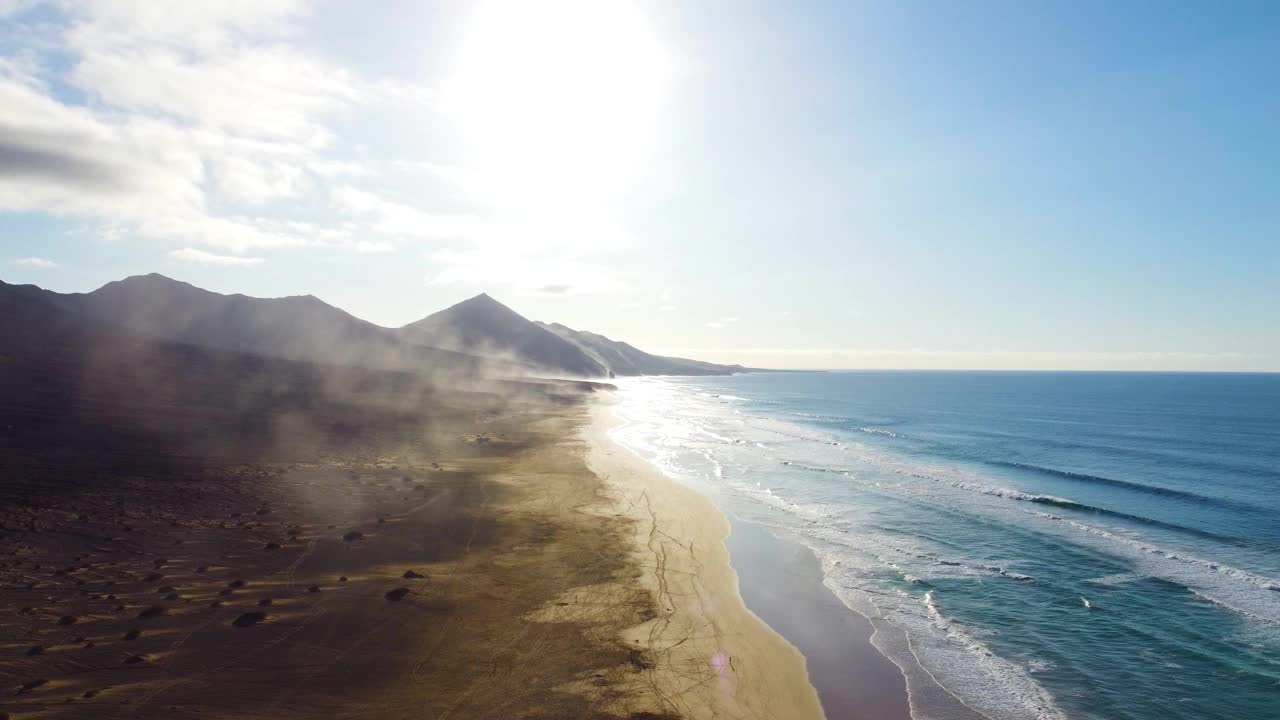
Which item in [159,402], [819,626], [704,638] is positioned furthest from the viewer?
[159,402]

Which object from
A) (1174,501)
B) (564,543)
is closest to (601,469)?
(564,543)

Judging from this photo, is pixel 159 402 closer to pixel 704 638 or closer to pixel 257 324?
pixel 704 638

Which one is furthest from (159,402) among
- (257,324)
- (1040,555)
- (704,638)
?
(257,324)

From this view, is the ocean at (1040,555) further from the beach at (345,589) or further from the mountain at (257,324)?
the mountain at (257,324)

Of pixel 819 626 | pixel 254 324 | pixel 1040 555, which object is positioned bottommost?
pixel 819 626

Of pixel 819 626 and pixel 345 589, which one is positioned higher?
pixel 345 589

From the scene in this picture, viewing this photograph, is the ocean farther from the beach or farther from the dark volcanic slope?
the dark volcanic slope

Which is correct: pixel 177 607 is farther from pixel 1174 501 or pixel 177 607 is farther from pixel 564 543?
pixel 1174 501

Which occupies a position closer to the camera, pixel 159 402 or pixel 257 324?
pixel 159 402
